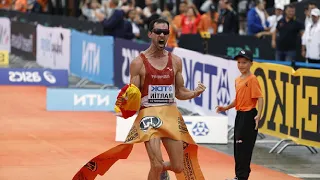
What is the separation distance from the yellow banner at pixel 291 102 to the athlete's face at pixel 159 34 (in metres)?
4.68

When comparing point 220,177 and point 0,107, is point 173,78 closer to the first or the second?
point 220,177

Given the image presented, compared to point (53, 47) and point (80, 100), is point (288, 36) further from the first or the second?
point (53, 47)

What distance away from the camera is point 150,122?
10.5 metres

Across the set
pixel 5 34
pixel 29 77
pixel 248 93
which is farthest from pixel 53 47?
pixel 248 93

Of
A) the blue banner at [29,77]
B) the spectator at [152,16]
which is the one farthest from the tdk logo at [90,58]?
the spectator at [152,16]

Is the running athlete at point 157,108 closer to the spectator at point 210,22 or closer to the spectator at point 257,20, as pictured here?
the spectator at point 257,20

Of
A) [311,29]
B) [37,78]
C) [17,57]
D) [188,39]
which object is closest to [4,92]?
[37,78]

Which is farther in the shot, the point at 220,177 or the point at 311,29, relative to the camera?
the point at 311,29

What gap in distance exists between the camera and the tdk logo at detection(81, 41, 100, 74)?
26656mm

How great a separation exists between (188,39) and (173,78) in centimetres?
1592

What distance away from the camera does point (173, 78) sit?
10781mm

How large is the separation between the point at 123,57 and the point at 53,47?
6.27 meters

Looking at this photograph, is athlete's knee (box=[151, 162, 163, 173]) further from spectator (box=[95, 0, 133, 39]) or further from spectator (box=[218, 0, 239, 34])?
spectator (box=[218, 0, 239, 34])

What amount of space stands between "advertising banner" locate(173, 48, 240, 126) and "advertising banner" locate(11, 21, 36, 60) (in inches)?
542
